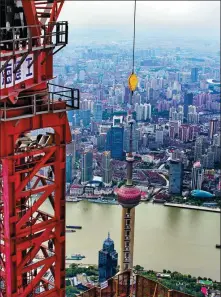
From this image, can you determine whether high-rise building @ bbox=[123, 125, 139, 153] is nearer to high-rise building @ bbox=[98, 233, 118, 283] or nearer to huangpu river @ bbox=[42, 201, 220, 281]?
huangpu river @ bbox=[42, 201, 220, 281]

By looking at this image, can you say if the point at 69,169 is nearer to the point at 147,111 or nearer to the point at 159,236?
the point at 159,236

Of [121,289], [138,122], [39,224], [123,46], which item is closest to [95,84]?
[138,122]

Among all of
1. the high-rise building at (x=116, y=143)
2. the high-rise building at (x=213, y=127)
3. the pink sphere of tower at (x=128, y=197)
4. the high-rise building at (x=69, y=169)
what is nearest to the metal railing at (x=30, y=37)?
the pink sphere of tower at (x=128, y=197)

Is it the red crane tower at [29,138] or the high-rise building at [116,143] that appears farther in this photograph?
the high-rise building at [116,143]

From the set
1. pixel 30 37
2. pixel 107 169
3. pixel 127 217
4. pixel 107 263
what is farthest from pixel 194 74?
pixel 30 37

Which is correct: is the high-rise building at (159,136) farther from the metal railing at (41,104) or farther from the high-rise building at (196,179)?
the metal railing at (41,104)

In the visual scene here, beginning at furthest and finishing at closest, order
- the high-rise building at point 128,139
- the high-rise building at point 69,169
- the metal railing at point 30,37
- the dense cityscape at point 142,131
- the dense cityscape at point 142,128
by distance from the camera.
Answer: the high-rise building at point 128,139 < the dense cityscape at point 142,128 < the dense cityscape at point 142,131 < the high-rise building at point 69,169 < the metal railing at point 30,37
